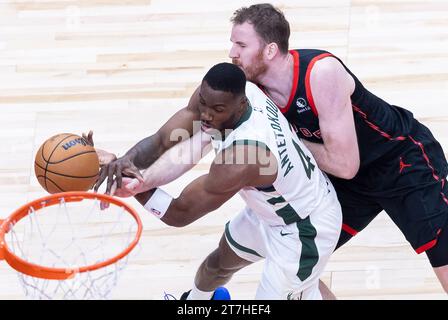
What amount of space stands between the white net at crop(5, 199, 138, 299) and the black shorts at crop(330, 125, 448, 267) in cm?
100

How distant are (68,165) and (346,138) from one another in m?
1.09

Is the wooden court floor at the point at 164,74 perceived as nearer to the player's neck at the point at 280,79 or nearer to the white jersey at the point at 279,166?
the white jersey at the point at 279,166

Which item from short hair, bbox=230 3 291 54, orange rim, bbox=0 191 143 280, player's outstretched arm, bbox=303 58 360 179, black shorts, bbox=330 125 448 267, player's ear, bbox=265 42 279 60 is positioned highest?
short hair, bbox=230 3 291 54

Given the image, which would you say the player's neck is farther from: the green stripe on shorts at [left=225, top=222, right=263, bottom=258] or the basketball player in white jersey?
the green stripe on shorts at [left=225, top=222, right=263, bottom=258]

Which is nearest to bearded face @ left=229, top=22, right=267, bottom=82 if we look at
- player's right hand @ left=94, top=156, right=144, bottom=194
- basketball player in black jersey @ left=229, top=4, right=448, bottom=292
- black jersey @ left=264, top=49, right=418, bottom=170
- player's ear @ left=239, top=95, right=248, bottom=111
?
basketball player in black jersey @ left=229, top=4, right=448, bottom=292

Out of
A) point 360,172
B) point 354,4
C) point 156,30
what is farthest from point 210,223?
point 354,4

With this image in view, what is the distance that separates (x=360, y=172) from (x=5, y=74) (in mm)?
2633

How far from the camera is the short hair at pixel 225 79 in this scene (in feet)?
11.2

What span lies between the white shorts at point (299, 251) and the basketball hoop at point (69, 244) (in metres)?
0.57

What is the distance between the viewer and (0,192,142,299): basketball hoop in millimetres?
3359

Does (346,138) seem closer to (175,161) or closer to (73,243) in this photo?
(175,161)

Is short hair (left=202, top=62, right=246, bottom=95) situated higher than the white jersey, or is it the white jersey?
short hair (left=202, top=62, right=246, bottom=95)

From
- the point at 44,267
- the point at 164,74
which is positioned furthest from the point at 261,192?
the point at 164,74

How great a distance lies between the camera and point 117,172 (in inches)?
146
